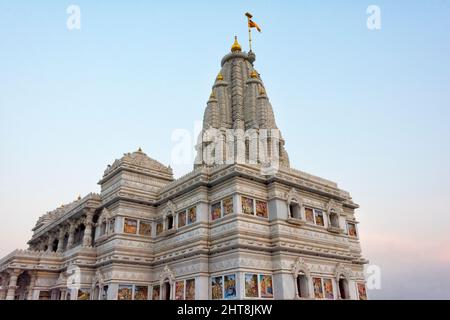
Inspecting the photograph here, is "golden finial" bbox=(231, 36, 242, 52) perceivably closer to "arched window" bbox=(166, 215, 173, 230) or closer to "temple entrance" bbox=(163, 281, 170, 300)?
"arched window" bbox=(166, 215, 173, 230)

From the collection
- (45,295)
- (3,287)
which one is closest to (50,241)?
(3,287)

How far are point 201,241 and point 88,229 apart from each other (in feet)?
40.6

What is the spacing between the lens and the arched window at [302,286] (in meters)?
24.6

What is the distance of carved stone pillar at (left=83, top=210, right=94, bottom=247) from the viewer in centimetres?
3206

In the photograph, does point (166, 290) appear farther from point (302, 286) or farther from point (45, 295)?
point (45, 295)

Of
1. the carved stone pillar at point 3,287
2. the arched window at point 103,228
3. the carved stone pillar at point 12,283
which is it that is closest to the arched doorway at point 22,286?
the carved stone pillar at point 3,287

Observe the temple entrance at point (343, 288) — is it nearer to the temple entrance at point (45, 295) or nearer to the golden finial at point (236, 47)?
the temple entrance at point (45, 295)

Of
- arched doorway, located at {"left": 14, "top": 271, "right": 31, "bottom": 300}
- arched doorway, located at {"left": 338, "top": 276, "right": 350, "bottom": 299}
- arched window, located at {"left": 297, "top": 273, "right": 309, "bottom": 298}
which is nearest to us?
arched window, located at {"left": 297, "top": 273, "right": 309, "bottom": 298}

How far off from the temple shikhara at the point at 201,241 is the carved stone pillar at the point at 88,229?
88 mm

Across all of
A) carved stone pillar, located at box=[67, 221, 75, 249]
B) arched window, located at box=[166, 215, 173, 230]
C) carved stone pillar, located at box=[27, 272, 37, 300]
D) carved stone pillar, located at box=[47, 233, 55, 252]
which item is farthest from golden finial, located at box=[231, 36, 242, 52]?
carved stone pillar, located at box=[27, 272, 37, 300]

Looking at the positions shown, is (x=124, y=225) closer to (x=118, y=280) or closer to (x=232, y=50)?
(x=118, y=280)

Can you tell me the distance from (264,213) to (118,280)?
11811 mm

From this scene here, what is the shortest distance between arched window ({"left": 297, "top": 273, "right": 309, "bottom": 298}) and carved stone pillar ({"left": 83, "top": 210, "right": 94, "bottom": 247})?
17.9 metres

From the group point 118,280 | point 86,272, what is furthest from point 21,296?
point 118,280
